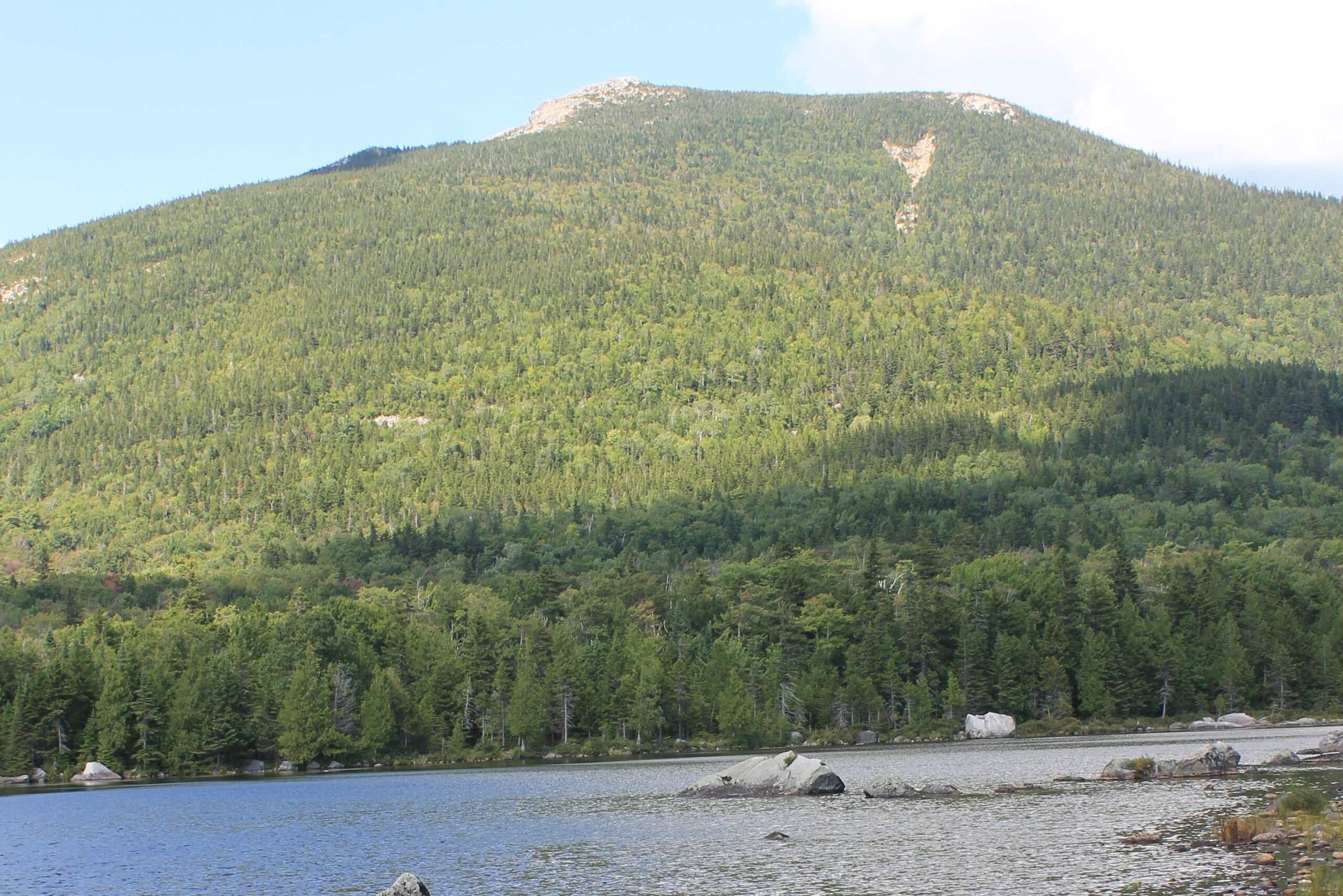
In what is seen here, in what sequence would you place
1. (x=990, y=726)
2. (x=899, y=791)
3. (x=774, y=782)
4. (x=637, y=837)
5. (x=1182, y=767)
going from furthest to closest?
(x=990, y=726) → (x=774, y=782) → (x=1182, y=767) → (x=899, y=791) → (x=637, y=837)

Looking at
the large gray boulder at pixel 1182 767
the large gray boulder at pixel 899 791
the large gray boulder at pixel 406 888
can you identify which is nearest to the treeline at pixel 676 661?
the large gray boulder at pixel 899 791

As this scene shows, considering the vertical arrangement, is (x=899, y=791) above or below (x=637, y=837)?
above

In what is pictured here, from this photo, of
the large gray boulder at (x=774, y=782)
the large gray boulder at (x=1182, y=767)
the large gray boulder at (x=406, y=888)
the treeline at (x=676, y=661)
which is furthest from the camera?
the treeline at (x=676, y=661)

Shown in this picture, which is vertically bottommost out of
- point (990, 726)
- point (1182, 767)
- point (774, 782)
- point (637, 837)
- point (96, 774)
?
point (96, 774)

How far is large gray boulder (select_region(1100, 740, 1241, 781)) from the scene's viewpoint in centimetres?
7462

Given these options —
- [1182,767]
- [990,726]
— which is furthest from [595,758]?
[1182,767]

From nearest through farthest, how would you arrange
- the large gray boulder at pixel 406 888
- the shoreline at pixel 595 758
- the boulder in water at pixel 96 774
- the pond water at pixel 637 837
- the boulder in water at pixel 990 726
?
the large gray boulder at pixel 406 888, the pond water at pixel 637 837, the shoreline at pixel 595 758, the boulder in water at pixel 96 774, the boulder in water at pixel 990 726

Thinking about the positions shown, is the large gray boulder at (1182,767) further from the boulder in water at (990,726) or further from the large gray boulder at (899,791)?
the boulder in water at (990,726)

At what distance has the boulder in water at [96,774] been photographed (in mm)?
110500

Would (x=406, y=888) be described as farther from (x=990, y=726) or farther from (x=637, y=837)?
(x=990, y=726)

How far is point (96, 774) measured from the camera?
11075 centimetres

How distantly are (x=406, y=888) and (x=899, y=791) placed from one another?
124 ft

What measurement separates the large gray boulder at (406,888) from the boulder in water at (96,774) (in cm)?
7991

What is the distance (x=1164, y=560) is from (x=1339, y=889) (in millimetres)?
145781
